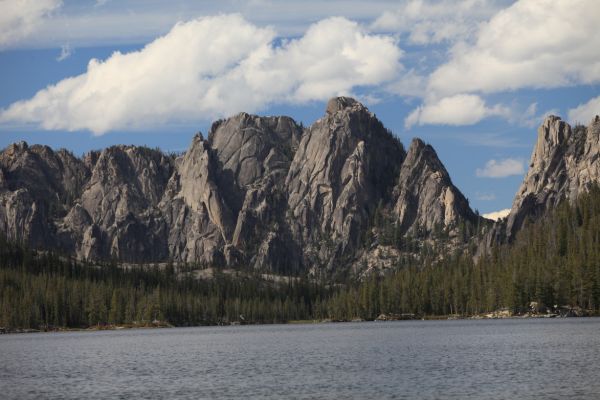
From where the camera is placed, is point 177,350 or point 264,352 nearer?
point 264,352

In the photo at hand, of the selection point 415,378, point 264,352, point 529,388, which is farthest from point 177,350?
point 529,388

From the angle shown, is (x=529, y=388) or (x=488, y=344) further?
(x=488, y=344)

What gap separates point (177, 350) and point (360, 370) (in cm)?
5970

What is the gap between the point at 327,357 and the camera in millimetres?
113438

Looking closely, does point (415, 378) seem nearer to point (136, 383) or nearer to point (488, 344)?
point (136, 383)

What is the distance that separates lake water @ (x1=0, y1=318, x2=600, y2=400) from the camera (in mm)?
72438

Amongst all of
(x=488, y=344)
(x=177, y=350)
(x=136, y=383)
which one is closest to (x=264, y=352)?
(x=177, y=350)

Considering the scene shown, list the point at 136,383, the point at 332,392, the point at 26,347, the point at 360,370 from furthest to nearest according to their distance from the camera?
the point at 26,347
the point at 360,370
the point at 136,383
the point at 332,392

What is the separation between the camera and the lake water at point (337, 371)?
7244cm

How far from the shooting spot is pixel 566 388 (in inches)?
2680

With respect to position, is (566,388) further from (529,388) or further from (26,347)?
(26,347)

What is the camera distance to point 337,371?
91.5 m

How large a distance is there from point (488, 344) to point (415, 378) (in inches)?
1823

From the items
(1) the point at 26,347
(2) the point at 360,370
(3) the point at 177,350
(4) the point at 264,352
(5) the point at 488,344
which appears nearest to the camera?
(2) the point at 360,370
